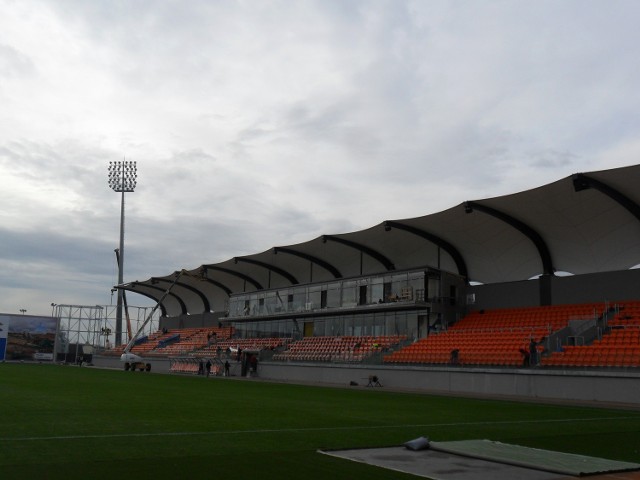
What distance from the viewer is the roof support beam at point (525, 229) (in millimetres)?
36688

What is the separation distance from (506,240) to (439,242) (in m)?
4.77

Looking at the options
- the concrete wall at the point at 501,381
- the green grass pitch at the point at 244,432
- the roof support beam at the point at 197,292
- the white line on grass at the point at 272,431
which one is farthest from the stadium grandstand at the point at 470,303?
the roof support beam at the point at 197,292

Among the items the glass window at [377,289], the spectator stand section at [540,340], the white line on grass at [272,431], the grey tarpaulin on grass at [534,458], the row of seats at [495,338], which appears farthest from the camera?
the glass window at [377,289]

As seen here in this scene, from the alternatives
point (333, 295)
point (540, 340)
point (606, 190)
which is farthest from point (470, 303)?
point (606, 190)

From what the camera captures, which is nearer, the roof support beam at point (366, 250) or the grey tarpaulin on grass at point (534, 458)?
the grey tarpaulin on grass at point (534, 458)

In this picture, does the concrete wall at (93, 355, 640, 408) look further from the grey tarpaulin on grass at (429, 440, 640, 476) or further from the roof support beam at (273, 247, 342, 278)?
the grey tarpaulin on grass at (429, 440, 640, 476)

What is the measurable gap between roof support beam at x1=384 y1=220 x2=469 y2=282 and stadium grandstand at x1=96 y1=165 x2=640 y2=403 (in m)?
0.09

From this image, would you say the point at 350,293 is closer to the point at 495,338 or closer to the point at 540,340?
the point at 495,338

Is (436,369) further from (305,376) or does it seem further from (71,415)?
(71,415)

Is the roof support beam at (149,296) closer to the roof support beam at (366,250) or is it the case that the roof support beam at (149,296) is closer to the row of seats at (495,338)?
the roof support beam at (366,250)

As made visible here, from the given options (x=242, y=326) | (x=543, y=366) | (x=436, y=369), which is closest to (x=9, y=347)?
(x=242, y=326)

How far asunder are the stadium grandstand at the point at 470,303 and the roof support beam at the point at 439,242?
0.09 metres

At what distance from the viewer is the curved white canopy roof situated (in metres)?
32.8

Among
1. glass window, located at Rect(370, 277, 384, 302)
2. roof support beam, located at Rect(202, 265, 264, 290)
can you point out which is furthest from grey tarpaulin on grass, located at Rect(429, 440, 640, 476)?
roof support beam, located at Rect(202, 265, 264, 290)
